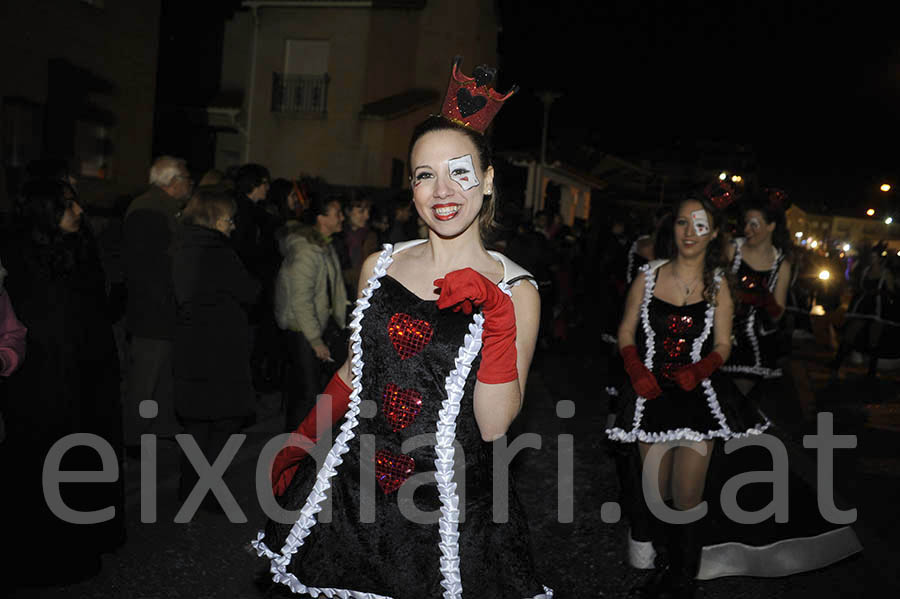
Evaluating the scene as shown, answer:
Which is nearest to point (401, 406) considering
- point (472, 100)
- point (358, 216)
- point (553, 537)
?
point (472, 100)

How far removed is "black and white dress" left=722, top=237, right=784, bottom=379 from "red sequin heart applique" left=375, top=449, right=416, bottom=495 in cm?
388

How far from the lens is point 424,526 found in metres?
2.51

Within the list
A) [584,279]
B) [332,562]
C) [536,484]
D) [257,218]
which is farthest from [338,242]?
[584,279]

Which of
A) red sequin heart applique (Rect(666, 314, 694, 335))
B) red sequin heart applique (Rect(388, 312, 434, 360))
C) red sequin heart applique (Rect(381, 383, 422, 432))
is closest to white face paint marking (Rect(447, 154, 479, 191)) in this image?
red sequin heart applique (Rect(388, 312, 434, 360))

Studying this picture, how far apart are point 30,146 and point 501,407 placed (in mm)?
12637

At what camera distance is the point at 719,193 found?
15.4 feet

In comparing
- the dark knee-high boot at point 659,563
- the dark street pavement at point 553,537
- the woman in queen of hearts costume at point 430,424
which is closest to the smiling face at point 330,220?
the dark street pavement at point 553,537

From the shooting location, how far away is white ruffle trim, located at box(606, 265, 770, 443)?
4301 mm

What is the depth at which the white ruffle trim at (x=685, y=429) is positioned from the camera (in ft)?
14.1

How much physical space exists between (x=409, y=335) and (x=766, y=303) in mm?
4510

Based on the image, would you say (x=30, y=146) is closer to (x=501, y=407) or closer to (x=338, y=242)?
(x=338, y=242)

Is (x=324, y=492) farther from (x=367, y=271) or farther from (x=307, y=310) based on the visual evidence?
(x=307, y=310)

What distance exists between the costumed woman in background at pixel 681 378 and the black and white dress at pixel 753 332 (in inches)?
54.2

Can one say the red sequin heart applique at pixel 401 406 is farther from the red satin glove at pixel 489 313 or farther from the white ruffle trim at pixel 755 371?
the white ruffle trim at pixel 755 371
